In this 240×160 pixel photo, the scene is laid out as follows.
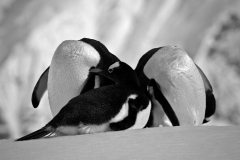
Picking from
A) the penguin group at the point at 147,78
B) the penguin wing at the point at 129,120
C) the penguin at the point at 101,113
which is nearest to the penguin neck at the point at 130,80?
the penguin group at the point at 147,78

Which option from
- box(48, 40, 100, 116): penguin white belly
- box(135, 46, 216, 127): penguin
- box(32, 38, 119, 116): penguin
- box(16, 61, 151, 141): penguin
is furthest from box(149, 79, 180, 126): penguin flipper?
box(16, 61, 151, 141): penguin

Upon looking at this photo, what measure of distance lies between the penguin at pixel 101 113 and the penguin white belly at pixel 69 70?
0.92 meters

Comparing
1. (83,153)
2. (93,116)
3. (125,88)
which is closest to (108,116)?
(93,116)

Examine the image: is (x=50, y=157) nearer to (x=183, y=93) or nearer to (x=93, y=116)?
(x=93, y=116)

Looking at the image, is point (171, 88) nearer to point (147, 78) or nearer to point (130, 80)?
point (147, 78)

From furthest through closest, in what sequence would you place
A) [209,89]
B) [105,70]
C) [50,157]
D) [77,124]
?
[209,89] → [105,70] → [77,124] → [50,157]

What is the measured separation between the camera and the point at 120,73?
2.89 metres

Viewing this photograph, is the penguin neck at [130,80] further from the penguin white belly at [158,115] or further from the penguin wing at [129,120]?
the penguin white belly at [158,115]

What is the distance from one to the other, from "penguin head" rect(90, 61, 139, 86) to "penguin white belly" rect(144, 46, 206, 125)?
1.95 feet

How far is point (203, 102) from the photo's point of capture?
144 inches

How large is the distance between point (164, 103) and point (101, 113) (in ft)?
4.28

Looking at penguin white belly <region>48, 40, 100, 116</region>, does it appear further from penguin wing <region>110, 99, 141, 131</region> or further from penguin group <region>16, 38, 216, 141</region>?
penguin wing <region>110, 99, 141, 131</region>

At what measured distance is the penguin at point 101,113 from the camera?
6.73 ft

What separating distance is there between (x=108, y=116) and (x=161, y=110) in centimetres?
136
